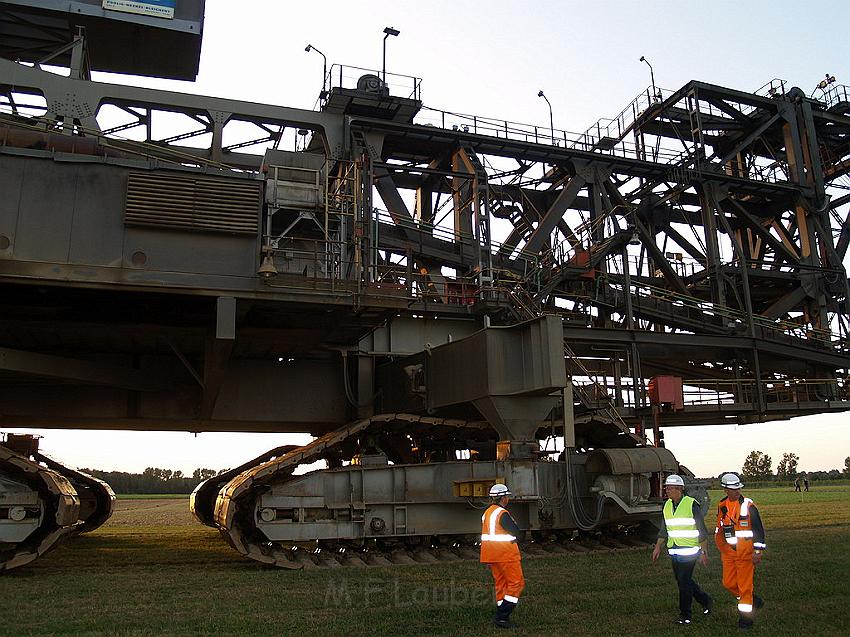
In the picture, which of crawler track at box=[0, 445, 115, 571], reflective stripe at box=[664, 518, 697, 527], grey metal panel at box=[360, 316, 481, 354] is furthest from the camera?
grey metal panel at box=[360, 316, 481, 354]

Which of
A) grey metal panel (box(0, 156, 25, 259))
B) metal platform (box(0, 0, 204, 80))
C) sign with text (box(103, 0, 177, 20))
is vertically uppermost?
sign with text (box(103, 0, 177, 20))

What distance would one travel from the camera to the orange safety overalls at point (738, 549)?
25.1 ft

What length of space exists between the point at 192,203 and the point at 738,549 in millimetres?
9119

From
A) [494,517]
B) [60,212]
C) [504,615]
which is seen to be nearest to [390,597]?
[494,517]

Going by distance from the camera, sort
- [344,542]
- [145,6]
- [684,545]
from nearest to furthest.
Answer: [684,545] < [344,542] < [145,6]

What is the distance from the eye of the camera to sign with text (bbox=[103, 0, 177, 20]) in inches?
765

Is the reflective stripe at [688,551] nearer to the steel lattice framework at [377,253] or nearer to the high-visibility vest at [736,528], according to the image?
the high-visibility vest at [736,528]

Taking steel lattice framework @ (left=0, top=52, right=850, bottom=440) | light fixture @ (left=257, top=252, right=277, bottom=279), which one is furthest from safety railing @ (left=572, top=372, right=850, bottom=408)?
light fixture @ (left=257, top=252, right=277, bottom=279)

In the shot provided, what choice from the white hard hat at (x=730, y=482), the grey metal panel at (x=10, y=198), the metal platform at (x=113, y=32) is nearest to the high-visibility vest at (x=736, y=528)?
the white hard hat at (x=730, y=482)

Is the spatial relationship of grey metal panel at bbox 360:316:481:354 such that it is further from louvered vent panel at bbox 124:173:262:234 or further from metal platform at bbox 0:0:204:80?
metal platform at bbox 0:0:204:80

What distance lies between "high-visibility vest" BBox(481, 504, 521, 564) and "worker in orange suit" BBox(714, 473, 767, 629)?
7.20 feet

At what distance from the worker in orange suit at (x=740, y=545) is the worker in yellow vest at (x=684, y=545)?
237 mm

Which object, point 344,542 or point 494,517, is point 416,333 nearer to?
point 344,542

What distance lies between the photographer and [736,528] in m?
7.97
